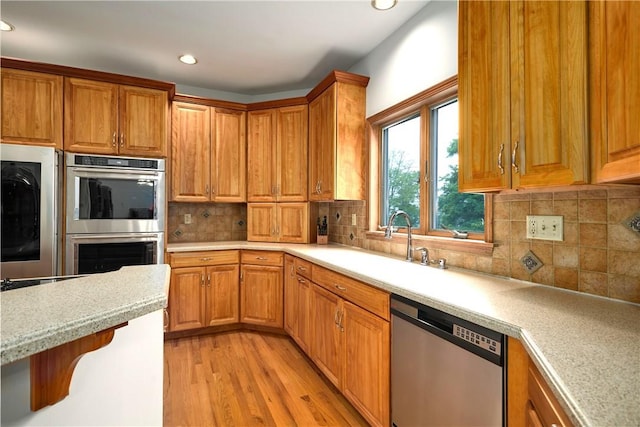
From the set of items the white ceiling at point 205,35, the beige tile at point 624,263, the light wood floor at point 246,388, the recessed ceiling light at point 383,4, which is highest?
the white ceiling at point 205,35

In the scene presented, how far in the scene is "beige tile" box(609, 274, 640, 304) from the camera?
1.20 m

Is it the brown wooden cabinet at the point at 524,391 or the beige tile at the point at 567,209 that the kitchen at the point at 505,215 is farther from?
the brown wooden cabinet at the point at 524,391

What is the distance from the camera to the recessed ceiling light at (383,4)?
2.18m

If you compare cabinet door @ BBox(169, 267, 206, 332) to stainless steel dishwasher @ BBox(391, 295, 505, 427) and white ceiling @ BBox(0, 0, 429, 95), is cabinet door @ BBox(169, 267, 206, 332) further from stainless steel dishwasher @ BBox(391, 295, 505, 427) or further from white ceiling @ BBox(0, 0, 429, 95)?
stainless steel dishwasher @ BBox(391, 295, 505, 427)

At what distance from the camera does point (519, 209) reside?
5.26 ft

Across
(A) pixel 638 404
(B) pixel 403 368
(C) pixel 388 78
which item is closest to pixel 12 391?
(A) pixel 638 404

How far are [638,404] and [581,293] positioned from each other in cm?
92

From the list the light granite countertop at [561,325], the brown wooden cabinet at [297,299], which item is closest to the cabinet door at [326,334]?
the brown wooden cabinet at [297,299]

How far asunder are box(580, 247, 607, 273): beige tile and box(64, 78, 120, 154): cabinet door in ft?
10.8

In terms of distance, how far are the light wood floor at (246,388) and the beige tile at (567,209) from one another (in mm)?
1543

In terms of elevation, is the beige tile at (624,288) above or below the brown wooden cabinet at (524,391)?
above

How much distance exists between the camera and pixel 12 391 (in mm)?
714

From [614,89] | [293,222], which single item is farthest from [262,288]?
[614,89]

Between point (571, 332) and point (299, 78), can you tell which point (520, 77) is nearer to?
point (571, 332)
